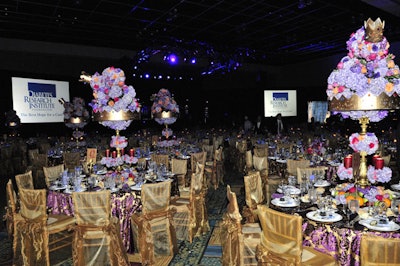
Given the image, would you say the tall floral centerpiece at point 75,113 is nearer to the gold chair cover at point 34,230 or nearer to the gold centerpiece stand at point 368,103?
the gold chair cover at point 34,230

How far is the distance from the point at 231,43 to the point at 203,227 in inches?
396

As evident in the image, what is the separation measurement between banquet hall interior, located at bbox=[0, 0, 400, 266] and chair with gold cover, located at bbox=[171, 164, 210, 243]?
22mm

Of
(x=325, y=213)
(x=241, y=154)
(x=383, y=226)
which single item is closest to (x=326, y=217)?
(x=325, y=213)

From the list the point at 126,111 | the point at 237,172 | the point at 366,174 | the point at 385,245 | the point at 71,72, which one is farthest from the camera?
the point at 71,72

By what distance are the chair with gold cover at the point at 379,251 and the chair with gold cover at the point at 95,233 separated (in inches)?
94.7

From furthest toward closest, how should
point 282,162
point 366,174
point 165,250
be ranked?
1. point 282,162
2. point 165,250
3. point 366,174

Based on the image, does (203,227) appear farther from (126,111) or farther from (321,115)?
(321,115)

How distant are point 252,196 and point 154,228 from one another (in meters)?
1.23

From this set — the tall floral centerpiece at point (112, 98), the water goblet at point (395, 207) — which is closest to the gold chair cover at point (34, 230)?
the tall floral centerpiece at point (112, 98)

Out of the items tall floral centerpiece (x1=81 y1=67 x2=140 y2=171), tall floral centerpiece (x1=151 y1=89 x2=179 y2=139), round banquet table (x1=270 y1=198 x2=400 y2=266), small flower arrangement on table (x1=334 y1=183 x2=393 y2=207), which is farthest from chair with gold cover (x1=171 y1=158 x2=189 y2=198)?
round banquet table (x1=270 y1=198 x2=400 y2=266)

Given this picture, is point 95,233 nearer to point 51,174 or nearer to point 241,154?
point 51,174

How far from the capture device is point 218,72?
13406mm

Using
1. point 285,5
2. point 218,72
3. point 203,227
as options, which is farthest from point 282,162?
point 218,72

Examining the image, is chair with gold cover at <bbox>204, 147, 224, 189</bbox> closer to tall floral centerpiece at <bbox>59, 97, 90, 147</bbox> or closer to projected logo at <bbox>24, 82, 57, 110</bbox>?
tall floral centerpiece at <bbox>59, 97, 90, 147</bbox>
